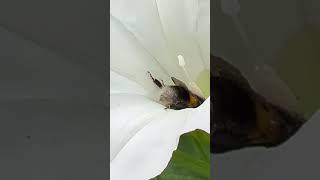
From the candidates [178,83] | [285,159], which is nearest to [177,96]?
[178,83]

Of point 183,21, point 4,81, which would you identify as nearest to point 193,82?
point 183,21

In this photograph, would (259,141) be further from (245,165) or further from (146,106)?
(146,106)

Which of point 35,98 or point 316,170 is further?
point 35,98

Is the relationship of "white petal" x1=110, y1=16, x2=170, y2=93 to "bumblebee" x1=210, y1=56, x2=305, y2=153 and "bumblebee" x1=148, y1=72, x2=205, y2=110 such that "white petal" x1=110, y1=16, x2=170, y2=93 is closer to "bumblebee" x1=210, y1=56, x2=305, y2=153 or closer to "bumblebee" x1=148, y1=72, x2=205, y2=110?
"bumblebee" x1=148, y1=72, x2=205, y2=110

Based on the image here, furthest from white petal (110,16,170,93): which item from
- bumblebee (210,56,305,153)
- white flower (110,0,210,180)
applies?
bumblebee (210,56,305,153)

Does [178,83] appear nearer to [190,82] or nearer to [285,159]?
[190,82]
